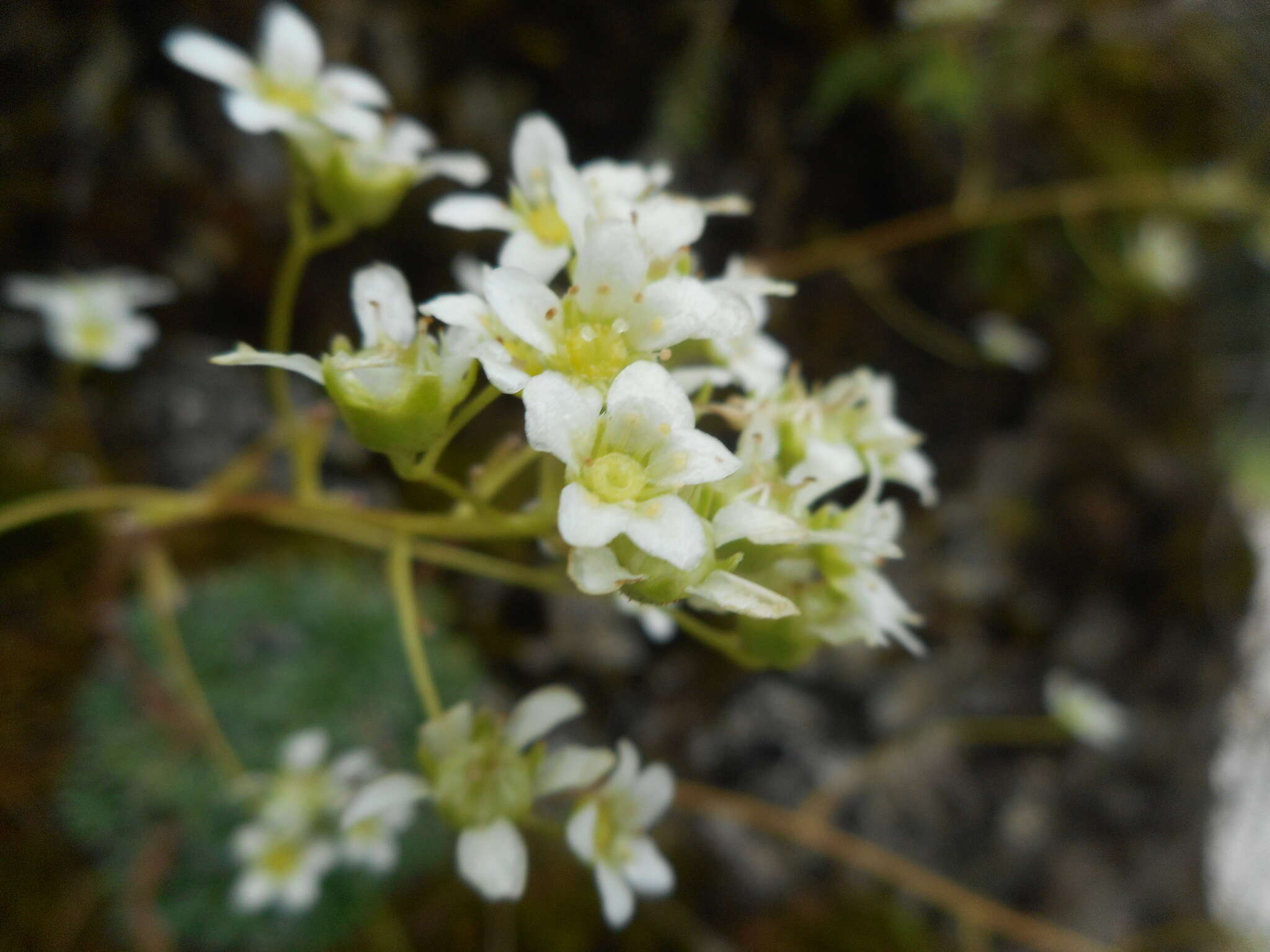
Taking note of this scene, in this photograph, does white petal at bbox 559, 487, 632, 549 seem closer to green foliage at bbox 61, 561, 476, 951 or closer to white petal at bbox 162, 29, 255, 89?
white petal at bbox 162, 29, 255, 89

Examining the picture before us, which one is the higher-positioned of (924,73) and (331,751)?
(924,73)

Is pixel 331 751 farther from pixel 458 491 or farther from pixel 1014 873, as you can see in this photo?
pixel 1014 873

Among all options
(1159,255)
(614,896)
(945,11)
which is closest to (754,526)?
(614,896)

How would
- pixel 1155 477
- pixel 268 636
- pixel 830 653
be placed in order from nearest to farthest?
pixel 268 636 < pixel 830 653 < pixel 1155 477

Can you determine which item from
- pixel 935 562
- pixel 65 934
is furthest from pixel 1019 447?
pixel 65 934

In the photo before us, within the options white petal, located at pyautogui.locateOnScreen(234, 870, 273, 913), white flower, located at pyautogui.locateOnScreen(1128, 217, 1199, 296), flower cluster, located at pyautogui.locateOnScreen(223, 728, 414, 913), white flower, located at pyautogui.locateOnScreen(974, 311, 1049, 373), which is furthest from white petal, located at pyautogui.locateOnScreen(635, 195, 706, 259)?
white flower, located at pyautogui.locateOnScreen(1128, 217, 1199, 296)
